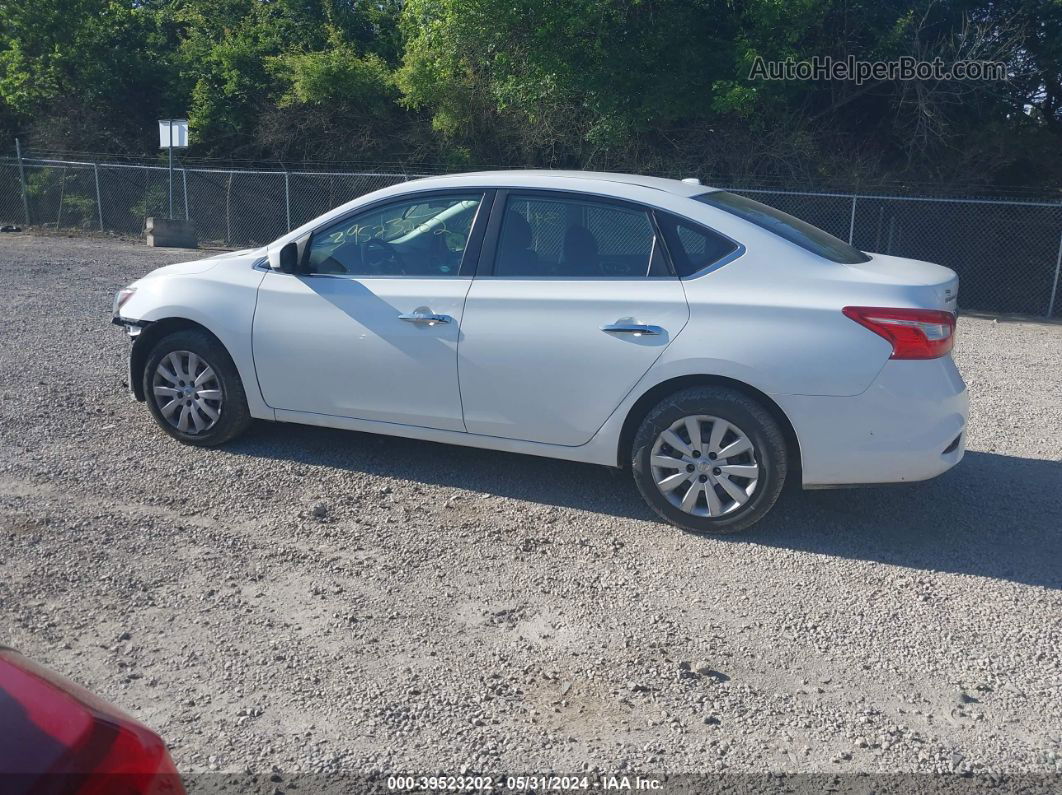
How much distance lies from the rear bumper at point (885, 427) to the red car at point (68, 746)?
366cm

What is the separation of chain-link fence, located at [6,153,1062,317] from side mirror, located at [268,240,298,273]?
1033 cm

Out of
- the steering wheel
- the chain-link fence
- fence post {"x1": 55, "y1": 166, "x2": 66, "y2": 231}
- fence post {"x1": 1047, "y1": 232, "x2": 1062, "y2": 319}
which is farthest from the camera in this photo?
fence post {"x1": 55, "y1": 166, "x2": 66, "y2": 231}

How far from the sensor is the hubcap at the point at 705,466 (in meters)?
4.96

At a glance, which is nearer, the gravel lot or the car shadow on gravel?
the gravel lot

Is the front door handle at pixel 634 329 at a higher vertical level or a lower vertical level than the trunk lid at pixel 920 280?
lower

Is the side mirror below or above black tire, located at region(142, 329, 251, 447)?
above

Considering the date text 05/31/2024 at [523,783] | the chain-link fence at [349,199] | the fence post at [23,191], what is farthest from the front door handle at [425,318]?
the fence post at [23,191]

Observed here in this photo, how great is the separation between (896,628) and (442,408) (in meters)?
2.60

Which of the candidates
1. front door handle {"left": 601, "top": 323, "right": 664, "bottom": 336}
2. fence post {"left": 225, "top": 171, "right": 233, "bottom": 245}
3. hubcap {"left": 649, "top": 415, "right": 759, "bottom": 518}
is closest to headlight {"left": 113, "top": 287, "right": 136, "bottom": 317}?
front door handle {"left": 601, "top": 323, "right": 664, "bottom": 336}

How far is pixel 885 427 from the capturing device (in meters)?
4.80

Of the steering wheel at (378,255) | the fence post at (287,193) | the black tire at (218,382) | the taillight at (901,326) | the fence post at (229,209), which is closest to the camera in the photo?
the taillight at (901,326)

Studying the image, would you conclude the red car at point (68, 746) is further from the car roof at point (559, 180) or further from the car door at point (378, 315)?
the car roof at point (559, 180)

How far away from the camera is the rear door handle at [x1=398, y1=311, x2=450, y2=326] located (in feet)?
17.9

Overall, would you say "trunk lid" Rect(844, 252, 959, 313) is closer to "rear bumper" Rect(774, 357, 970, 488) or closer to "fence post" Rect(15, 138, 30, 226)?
"rear bumper" Rect(774, 357, 970, 488)
